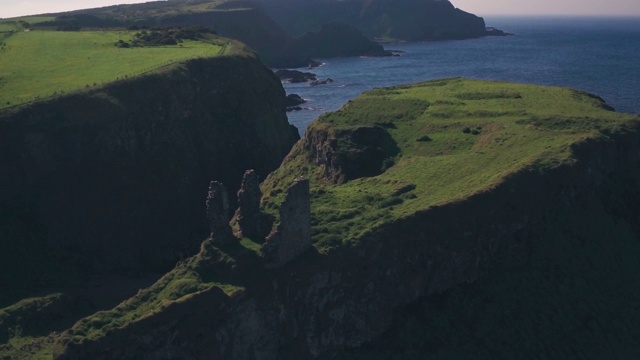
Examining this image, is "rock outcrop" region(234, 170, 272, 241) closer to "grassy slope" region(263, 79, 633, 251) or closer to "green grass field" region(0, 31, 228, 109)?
"grassy slope" region(263, 79, 633, 251)

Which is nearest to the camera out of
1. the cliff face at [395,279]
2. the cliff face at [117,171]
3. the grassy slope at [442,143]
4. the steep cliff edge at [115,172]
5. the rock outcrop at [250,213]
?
the cliff face at [395,279]

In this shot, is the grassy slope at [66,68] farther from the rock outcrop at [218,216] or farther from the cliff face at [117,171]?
the cliff face at [117,171]

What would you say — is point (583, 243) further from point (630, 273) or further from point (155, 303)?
point (155, 303)

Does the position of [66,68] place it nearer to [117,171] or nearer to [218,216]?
[117,171]

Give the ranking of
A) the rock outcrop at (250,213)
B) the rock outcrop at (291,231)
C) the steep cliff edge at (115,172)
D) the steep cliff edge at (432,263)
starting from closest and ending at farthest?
the steep cliff edge at (432,263), the rock outcrop at (291,231), the rock outcrop at (250,213), the steep cliff edge at (115,172)

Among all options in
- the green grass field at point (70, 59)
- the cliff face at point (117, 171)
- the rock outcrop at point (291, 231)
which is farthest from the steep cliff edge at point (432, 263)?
the green grass field at point (70, 59)
